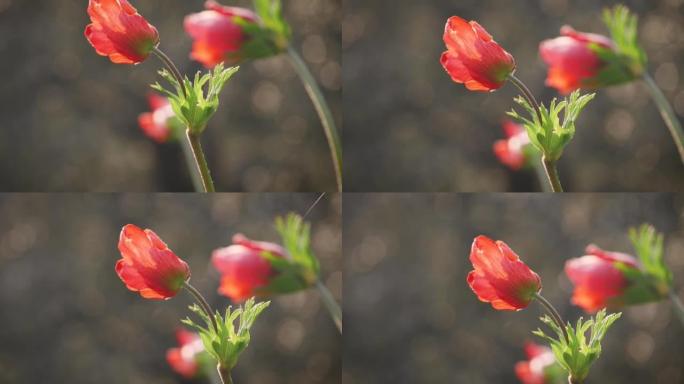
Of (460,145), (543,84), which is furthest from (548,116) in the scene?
(460,145)

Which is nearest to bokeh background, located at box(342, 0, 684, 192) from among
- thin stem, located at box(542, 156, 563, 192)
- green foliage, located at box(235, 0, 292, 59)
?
thin stem, located at box(542, 156, 563, 192)

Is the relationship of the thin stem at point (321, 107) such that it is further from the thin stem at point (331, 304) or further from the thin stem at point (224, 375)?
the thin stem at point (224, 375)

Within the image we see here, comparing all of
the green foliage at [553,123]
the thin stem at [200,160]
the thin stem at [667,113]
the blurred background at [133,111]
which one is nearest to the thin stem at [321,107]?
the blurred background at [133,111]

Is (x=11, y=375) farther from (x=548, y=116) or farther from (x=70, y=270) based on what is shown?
(x=548, y=116)

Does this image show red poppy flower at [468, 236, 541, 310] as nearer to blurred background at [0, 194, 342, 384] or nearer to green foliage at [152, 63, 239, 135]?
blurred background at [0, 194, 342, 384]

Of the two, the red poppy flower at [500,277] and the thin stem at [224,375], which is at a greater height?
the red poppy flower at [500,277]

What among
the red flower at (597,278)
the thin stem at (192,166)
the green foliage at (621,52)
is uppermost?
the green foliage at (621,52)
